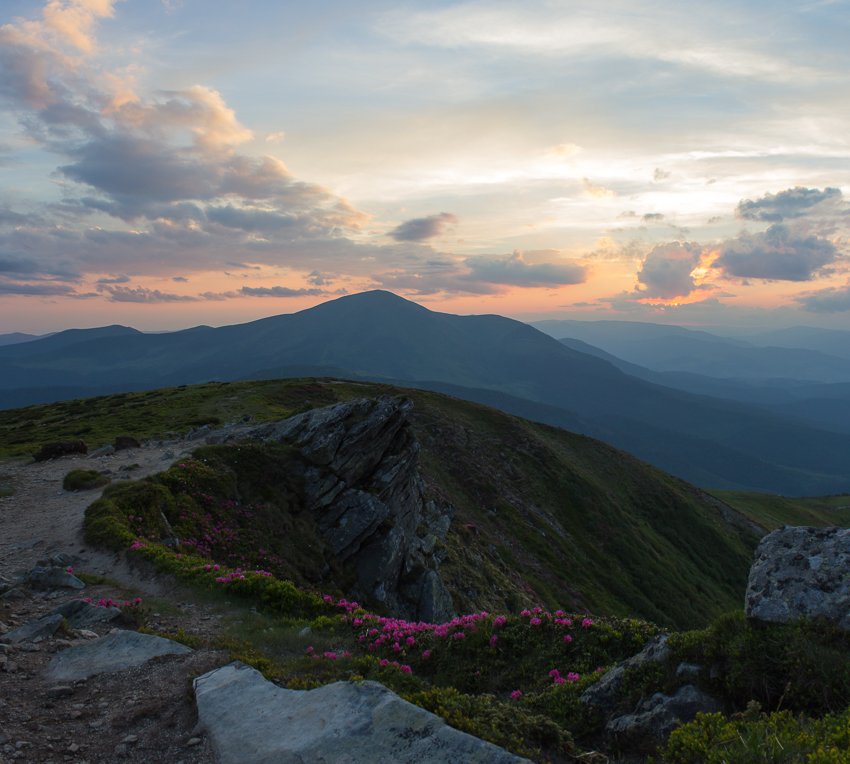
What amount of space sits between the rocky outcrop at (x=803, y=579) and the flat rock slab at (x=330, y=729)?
6.31 metres

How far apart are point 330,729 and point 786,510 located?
179m

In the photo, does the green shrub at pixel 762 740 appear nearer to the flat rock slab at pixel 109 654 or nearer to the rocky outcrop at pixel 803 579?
the rocky outcrop at pixel 803 579

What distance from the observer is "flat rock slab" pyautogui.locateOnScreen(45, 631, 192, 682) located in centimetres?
1241

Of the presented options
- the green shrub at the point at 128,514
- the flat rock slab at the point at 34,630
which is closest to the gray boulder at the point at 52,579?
the green shrub at the point at 128,514

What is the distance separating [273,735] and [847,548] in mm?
→ 12102

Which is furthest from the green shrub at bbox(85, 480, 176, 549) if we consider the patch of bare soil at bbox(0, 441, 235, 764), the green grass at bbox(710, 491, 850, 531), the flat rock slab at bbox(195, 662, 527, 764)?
the green grass at bbox(710, 491, 850, 531)

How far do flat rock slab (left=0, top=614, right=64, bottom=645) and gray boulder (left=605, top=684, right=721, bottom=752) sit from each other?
15.3m

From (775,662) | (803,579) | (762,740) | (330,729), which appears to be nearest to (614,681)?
(775,662)

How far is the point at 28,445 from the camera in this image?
49.8 m

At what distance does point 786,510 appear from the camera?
147250 millimetres

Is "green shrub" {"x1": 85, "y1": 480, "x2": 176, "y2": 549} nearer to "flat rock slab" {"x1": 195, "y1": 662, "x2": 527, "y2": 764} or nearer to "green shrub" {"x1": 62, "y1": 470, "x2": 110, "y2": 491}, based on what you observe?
"green shrub" {"x1": 62, "y1": 470, "x2": 110, "y2": 491}

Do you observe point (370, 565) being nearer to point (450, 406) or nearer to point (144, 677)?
point (144, 677)

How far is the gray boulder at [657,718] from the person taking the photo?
9016mm

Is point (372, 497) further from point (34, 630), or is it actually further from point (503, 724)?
point (503, 724)
